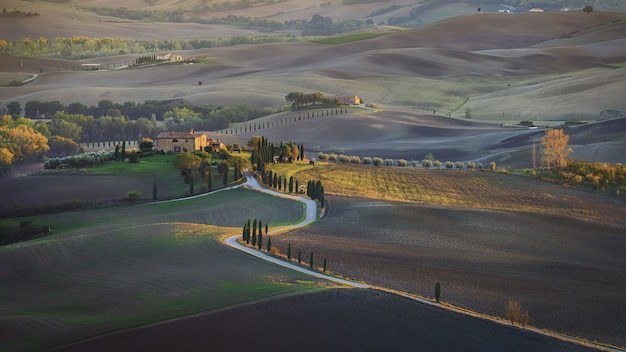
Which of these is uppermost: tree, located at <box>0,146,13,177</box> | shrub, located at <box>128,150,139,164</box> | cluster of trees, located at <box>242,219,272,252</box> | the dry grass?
cluster of trees, located at <box>242,219,272,252</box>

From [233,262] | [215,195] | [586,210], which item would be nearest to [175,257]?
[233,262]

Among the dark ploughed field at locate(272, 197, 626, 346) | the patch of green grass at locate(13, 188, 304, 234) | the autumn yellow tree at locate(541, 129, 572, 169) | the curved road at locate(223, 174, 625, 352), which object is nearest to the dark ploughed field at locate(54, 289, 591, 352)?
the curved road at locate(223, 174, 625, 352)

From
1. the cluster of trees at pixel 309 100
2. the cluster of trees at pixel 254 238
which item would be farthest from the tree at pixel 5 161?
the cluster of trees at pixel 309 100

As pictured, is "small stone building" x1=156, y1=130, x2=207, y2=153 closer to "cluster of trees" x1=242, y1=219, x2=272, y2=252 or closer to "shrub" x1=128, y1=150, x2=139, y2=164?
"shrub" x1=128, y1=150, x2=139, y2=164

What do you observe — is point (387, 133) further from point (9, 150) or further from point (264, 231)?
point (264, 231)

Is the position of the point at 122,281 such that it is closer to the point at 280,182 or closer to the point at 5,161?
the point at 280,182

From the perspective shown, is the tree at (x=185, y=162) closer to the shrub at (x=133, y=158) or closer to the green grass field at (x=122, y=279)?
the shrub at (x=133, y=158)
